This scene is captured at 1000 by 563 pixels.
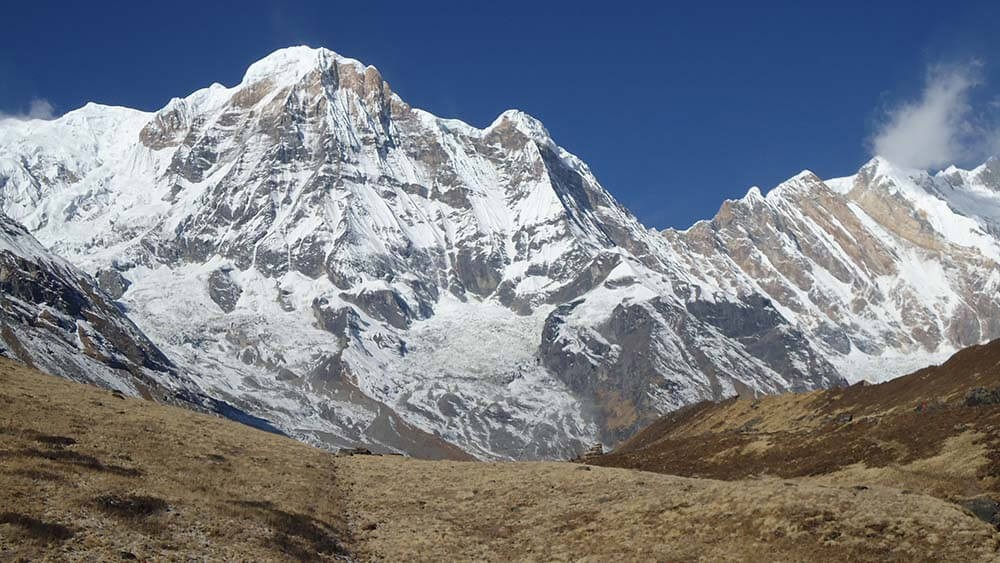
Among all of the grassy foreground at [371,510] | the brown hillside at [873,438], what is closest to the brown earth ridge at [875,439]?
A: the brown hillside at [873,438]

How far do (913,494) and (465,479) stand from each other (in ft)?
95.3

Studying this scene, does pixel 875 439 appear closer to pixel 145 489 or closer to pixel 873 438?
pixel 873 438

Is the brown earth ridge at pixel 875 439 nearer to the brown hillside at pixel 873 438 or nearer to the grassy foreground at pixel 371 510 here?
the brown hillside at pixel 873 438

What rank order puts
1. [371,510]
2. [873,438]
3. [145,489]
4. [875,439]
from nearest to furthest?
1. [145,489]
2. [371,510]
3. [875,439]
4. [873,438]

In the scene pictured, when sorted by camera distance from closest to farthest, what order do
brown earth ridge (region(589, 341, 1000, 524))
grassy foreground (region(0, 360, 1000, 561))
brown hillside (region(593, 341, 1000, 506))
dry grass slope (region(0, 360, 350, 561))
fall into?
dry grass slope (region(0, 360, 350, 561))
grassy foreground (region(0, 360, 1000, 561))
brown earth ridge (region(589, 341, 1000, 524))
brown hillside (region(593, 341, 1000, 506))

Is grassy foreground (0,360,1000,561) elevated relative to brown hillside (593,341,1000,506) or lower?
lower

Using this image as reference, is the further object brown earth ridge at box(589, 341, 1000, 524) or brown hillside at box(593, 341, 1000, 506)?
brown hillside at box(593, 341, 1000, 506)

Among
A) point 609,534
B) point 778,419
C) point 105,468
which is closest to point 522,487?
point 609,534

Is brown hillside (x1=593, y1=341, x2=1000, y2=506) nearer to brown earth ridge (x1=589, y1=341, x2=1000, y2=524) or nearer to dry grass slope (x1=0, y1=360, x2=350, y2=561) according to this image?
brown earth ridge (x1=589, y1=341, x2=1000, y2=524)

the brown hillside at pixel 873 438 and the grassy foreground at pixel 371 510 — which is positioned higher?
the brown hillside at pixel 873 438

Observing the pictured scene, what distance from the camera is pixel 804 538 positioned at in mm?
42688

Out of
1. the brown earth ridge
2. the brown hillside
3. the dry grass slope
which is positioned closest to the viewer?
the dry grass slope

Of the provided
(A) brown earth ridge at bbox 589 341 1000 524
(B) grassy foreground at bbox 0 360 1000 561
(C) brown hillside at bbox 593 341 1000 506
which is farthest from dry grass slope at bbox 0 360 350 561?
(C) brown hillside at bbox 593 341 1000 506

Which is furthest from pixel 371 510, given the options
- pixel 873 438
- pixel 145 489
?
pixel 873 438
